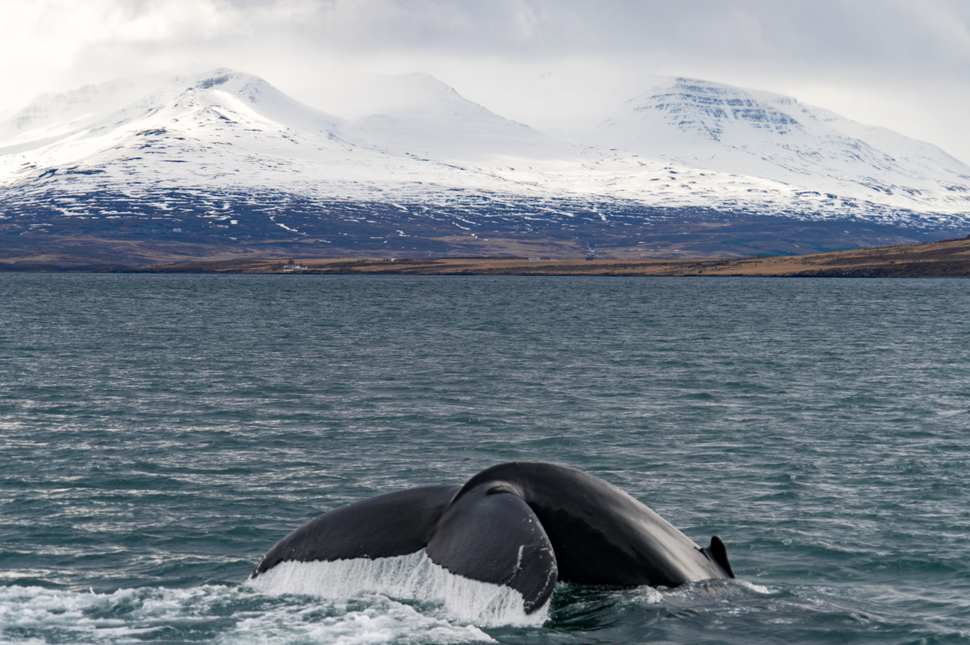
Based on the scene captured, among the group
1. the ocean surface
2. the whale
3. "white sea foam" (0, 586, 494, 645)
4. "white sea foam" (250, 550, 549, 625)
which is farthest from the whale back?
"white sea foam" (0, 586, 494, 645)

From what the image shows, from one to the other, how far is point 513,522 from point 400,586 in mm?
2836

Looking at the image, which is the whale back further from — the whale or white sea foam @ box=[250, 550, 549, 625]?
→ white sea foam @ box=[250, 550, 549, 625]

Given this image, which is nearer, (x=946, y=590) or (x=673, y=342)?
(x=946, y=590)

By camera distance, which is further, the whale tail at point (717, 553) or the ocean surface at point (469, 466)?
the ocean surface at point (469, 466)

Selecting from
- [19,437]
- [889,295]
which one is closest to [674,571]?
[19,437]

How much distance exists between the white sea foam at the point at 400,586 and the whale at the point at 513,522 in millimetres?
109

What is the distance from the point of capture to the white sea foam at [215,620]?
10.5 m

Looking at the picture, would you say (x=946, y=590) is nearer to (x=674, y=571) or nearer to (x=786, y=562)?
(x=786, y=562)

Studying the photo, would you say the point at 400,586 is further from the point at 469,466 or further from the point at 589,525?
the point at 469,466

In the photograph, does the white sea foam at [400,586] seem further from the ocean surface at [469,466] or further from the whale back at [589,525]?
the whale back at [589,525]

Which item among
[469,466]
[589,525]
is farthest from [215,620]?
[469,466]

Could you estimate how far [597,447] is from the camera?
24.2m

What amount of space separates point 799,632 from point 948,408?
23.4 metres

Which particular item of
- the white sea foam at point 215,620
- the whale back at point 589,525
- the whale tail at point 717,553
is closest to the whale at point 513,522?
the whale back at point 589,525
